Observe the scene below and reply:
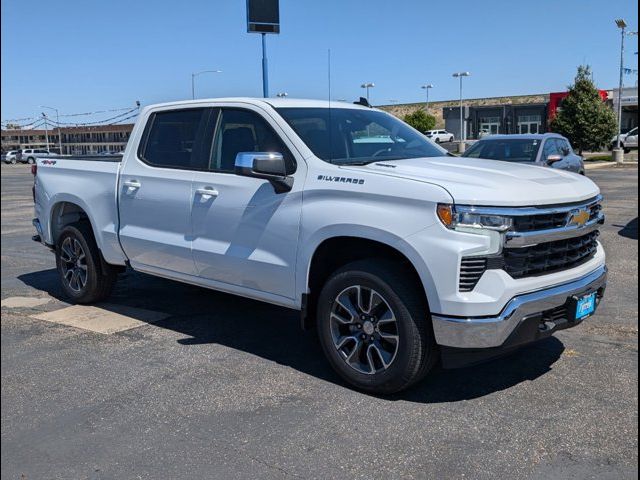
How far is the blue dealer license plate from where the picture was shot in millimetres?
4266

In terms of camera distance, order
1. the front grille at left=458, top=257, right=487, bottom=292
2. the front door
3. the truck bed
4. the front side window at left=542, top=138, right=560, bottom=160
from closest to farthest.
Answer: the front grille at left=458, top=257, right=487, bottom=292 < the front door < the truck bed < the front side window at left=542, top=138, right=560, bottom=160

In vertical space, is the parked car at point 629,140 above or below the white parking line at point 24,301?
above

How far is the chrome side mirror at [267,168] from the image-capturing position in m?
4.58

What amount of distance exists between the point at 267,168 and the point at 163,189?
141 cm

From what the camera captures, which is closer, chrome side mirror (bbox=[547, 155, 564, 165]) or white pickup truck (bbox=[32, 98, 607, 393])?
white pickup truck (bbox=[32, 98, 607, 393])

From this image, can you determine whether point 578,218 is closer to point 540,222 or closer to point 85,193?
point 540,222

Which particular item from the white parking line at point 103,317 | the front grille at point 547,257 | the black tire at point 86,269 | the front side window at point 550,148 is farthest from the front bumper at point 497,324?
the front side window at point 550,148

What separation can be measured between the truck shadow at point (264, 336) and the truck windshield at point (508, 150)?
24.9ft

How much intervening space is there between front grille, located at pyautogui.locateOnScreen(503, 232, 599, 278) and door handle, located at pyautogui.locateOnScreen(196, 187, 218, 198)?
2.36 meters

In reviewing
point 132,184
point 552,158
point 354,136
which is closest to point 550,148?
point 552,158

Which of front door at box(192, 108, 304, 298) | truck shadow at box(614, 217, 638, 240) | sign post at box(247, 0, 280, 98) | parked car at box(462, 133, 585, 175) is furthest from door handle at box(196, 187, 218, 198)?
parked car at box(462, 133, 585, 175)

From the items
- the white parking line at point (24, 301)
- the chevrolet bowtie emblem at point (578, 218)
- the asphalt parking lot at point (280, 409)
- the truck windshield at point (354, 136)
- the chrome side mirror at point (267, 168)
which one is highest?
the truck windshield at point (354, 136)

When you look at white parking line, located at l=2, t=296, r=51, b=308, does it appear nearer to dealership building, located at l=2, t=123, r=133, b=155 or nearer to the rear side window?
dealership building, located at l=2, t=123, r=133, b=155

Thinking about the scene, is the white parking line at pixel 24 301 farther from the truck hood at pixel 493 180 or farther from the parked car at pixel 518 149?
the parked car at pixel 518 149
